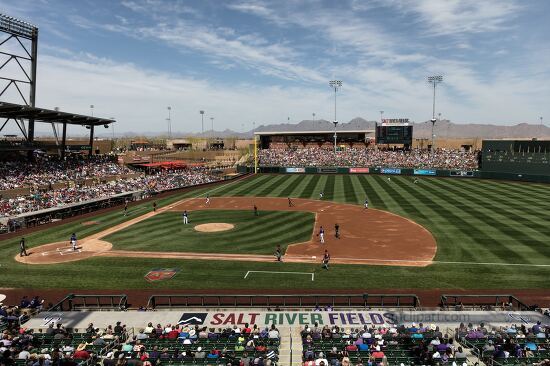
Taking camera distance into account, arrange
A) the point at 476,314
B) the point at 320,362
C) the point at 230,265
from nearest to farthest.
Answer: the point at 320,362 < the point at 476,314 < the point at 230,265

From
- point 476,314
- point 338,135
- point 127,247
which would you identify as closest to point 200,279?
point 127,247

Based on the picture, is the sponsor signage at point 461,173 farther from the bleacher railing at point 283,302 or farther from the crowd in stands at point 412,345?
the crowd in stands at point 412,345

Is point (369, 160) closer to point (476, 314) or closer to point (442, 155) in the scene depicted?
point (442, 155)

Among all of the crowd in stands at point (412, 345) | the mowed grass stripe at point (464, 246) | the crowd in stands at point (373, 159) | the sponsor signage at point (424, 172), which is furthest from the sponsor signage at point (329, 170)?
the crowd in stands at point (412, 345)

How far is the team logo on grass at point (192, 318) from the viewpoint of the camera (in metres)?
16.5

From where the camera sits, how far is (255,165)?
8169 centimetres

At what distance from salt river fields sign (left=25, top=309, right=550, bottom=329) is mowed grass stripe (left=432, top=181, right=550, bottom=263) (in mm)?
11096

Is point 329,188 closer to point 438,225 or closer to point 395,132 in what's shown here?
point 438,225

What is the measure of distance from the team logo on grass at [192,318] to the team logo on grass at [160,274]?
5.87m

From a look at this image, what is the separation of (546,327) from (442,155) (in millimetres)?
77970

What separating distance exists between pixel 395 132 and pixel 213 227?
74.0 meters

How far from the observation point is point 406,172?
75438 millimetres

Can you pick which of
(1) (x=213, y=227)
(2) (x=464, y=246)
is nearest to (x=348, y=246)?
(2) (x=464, y=246)

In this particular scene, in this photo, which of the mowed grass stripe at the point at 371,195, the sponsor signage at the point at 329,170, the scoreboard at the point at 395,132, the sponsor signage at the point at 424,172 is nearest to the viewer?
the mowed grass stripe at the point at 371,195
